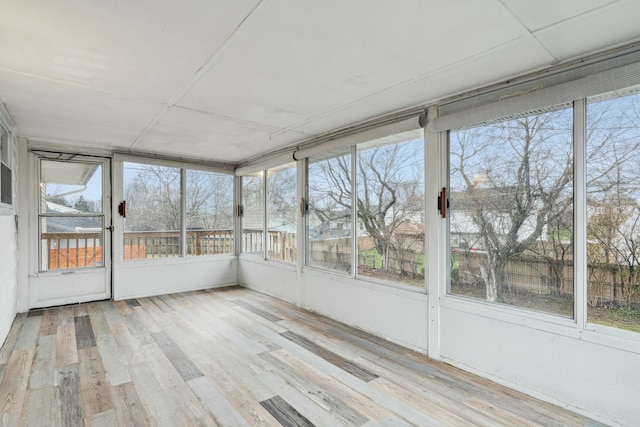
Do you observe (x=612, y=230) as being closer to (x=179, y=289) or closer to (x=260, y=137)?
(x=260, y=137)

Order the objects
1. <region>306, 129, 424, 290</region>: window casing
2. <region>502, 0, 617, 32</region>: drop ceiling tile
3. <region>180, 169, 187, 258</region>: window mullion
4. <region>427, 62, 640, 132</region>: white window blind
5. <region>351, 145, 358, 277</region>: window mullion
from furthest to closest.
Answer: <region>180, 169, 187, 258</region>: window mullion → <region>351, 145, 358, 277</region>: window mullion → <region>306, 129, 424, 290</region>: window casing → <region>427, 62, 640, 132</region>: white window blind → <region>502, 0, 617, 32</region>: drop ceiling tile

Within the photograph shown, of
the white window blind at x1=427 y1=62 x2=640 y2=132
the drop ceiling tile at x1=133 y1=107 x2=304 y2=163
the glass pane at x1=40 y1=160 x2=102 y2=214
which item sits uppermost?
the drop ceiling tile at x1=133 y1=107 x2=304 y2=163

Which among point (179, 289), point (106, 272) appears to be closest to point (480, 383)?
point (179, 289)

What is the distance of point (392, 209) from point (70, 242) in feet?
14.8

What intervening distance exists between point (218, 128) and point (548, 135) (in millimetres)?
3086

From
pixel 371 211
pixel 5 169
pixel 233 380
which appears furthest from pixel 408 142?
pixel 5 169

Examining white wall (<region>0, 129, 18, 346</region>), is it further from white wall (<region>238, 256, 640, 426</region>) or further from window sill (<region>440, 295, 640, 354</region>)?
window sill (<region>440, 295, 640, 354</region>)

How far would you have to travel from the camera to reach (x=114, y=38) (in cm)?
175

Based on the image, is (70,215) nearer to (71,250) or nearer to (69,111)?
(71,250)

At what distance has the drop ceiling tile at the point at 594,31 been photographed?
1551 mm

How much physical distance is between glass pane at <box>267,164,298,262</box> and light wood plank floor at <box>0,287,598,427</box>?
1.27 meters

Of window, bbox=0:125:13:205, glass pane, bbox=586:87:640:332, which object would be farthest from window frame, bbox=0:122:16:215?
glass pane, bbox=586:87:640:332

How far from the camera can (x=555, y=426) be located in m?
1.89

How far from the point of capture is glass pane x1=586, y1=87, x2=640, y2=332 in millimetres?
1887
